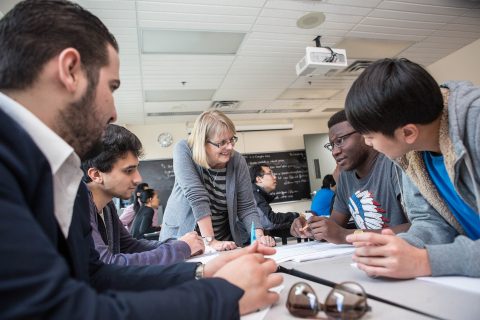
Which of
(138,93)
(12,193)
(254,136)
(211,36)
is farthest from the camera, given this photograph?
(254,136)

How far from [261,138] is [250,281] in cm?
648

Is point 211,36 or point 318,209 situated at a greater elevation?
point 211,36

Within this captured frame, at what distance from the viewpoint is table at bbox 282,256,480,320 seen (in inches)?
22.7

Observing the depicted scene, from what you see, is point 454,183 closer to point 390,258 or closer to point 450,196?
point 450,196

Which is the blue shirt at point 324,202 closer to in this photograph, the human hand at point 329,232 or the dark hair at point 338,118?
the dark hair at point 338,118

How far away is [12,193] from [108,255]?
778 mm

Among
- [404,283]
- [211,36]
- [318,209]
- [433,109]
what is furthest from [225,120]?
[318,209]

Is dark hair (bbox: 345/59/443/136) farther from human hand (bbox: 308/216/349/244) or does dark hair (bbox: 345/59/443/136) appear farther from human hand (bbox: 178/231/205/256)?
human hand (bbox: 178/231/205/256)

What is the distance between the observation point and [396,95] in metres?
0.85

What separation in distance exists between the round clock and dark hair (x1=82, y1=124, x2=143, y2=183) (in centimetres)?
512

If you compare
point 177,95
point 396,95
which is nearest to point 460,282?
point 396,95

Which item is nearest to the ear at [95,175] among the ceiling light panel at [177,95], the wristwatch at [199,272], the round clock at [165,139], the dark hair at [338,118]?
the wristwatch at [199,272]

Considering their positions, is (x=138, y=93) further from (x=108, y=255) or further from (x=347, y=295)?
(x=347, y=295)

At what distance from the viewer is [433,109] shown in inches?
34.1
